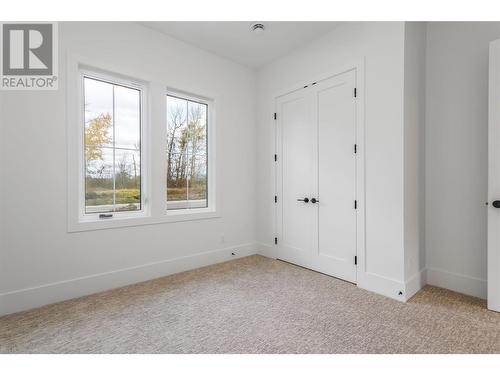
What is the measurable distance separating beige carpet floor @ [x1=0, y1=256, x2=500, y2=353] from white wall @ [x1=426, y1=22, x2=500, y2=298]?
0.32 meters

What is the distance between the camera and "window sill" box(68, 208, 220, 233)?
2594 mm

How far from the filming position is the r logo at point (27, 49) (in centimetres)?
233

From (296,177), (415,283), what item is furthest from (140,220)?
(415,283)

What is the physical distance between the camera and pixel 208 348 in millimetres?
1751

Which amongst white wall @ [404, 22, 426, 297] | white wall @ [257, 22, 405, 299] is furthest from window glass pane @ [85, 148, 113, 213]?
white wall @ [404, 22, 426, 297]

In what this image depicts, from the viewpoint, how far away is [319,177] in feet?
10.5

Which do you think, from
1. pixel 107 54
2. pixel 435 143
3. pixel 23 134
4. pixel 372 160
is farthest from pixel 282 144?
pixel 23 134

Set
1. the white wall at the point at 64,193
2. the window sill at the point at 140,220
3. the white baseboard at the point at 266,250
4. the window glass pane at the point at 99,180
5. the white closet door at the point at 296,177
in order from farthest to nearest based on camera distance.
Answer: the white baseboard at the point at 266,250, the white closet door at the point at 296,177, the window glass pane at the point at 99,180, the window sill at the point at 140,220, the white wall at the point at 64,193

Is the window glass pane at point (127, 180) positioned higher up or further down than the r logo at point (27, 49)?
further down

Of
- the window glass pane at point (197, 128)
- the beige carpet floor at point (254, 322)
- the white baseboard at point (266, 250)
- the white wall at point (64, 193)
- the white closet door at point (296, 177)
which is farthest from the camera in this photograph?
the white baseboard at point (266, 250)

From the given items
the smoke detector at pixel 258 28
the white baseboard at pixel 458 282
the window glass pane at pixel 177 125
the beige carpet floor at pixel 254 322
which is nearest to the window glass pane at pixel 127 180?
the window glass pane at pixel 177 125

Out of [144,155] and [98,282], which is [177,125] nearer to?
[144,155]

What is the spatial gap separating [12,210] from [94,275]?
917 millimetres

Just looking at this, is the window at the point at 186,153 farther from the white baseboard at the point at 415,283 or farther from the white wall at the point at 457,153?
the white wall at the point at 457,153
